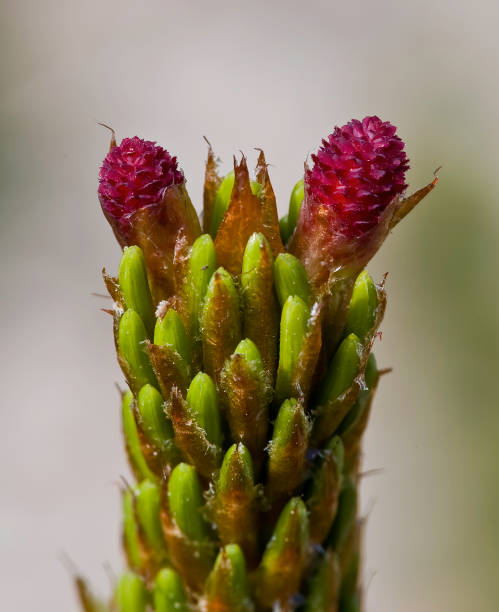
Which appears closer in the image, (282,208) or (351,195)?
(351,195)

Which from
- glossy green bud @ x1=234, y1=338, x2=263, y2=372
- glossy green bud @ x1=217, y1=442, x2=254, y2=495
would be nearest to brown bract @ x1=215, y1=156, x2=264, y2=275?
glossy green bud @ x1=234, y1=338, x2=263, y2=372

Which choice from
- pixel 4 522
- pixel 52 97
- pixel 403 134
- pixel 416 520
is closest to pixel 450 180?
pixel 403 134

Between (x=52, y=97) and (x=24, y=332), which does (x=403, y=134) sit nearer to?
(x=52, y=97)

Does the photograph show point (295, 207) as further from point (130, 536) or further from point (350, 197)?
point (130, 536)

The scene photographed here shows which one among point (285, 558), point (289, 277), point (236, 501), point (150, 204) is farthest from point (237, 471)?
point (150, 204)

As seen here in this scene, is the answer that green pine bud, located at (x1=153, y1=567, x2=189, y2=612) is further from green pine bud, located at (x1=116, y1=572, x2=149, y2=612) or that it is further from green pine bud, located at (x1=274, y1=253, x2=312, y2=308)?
green pine bud, located at (x1=274, y1=253, x2=312, y2=308)

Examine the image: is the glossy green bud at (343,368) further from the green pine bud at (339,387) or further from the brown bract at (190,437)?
the brown bract at (190,437)
